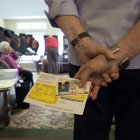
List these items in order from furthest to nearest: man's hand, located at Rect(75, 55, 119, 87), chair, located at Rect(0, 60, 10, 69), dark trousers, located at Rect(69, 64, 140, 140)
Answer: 1. chair, located at Rect(0, 60, 10, 69)
2. dark trousers, located at Rect(69, 64, 140, 140)
3. man's hand, located at Rect(75, 55, 119, 87)

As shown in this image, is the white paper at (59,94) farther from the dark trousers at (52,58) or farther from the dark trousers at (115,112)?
the dark trousers at (52,58)

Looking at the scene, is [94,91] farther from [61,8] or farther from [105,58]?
[61,8]

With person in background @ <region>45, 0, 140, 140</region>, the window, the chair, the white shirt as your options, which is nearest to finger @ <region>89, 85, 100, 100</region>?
person in background @ <region>45, 0, 140, 140</region>

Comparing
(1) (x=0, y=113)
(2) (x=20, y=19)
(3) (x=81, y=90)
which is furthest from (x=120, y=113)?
(2) (x=20, y=19)

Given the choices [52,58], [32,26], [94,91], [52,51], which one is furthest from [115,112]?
[32,26]

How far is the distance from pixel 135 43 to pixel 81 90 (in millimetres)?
186

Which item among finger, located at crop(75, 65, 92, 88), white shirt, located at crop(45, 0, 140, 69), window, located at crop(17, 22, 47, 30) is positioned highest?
window, located at crop(17, 22, 47, 30)

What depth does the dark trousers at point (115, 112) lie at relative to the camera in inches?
27.6

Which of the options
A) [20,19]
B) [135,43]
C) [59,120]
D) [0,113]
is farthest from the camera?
[20,19]

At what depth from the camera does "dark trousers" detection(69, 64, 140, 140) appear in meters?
0.70

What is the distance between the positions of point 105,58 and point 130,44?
78mm

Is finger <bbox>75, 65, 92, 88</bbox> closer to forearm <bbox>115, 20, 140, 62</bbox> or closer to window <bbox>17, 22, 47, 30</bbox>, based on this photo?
forearm <bbox>115, 20, 140, 62</bbox>

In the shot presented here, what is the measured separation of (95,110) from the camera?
2.37 ft

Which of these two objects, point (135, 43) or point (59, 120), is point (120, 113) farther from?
point (59, 120)
